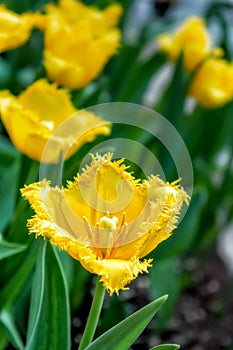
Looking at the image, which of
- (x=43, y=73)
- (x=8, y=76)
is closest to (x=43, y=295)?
(x=43, y=73)

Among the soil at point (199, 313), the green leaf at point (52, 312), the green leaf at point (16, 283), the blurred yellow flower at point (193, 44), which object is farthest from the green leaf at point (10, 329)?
the blurred yellow flower at point (193, 44)

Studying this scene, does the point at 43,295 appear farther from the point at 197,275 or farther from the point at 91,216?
the point at 197,275

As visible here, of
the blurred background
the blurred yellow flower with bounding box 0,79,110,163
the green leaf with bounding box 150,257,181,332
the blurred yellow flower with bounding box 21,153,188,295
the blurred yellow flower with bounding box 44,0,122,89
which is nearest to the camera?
the blurred yellow flower with bounding box 21,153,188,295

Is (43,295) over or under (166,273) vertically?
over

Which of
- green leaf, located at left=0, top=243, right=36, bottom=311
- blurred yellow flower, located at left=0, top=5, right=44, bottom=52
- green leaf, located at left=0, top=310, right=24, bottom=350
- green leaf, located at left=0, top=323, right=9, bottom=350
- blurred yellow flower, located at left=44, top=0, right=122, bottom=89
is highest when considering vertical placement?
blurred yellow flower, located at left=0, top=5, right=44, bottom=52

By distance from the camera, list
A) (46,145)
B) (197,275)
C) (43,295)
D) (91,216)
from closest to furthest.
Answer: (91,216) → (43,295) → (46,145) → (197,275)

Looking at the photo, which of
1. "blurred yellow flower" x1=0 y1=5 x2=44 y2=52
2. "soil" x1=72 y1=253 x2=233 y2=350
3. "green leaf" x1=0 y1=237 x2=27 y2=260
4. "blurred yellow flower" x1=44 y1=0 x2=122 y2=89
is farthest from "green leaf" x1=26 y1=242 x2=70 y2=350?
"soil" x1=72 y1=253 x2=233 y2=350

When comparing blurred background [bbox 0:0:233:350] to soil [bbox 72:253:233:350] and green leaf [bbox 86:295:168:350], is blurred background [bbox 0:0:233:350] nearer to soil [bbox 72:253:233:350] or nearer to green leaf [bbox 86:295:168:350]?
soil [bbox 72:253:233:350]
